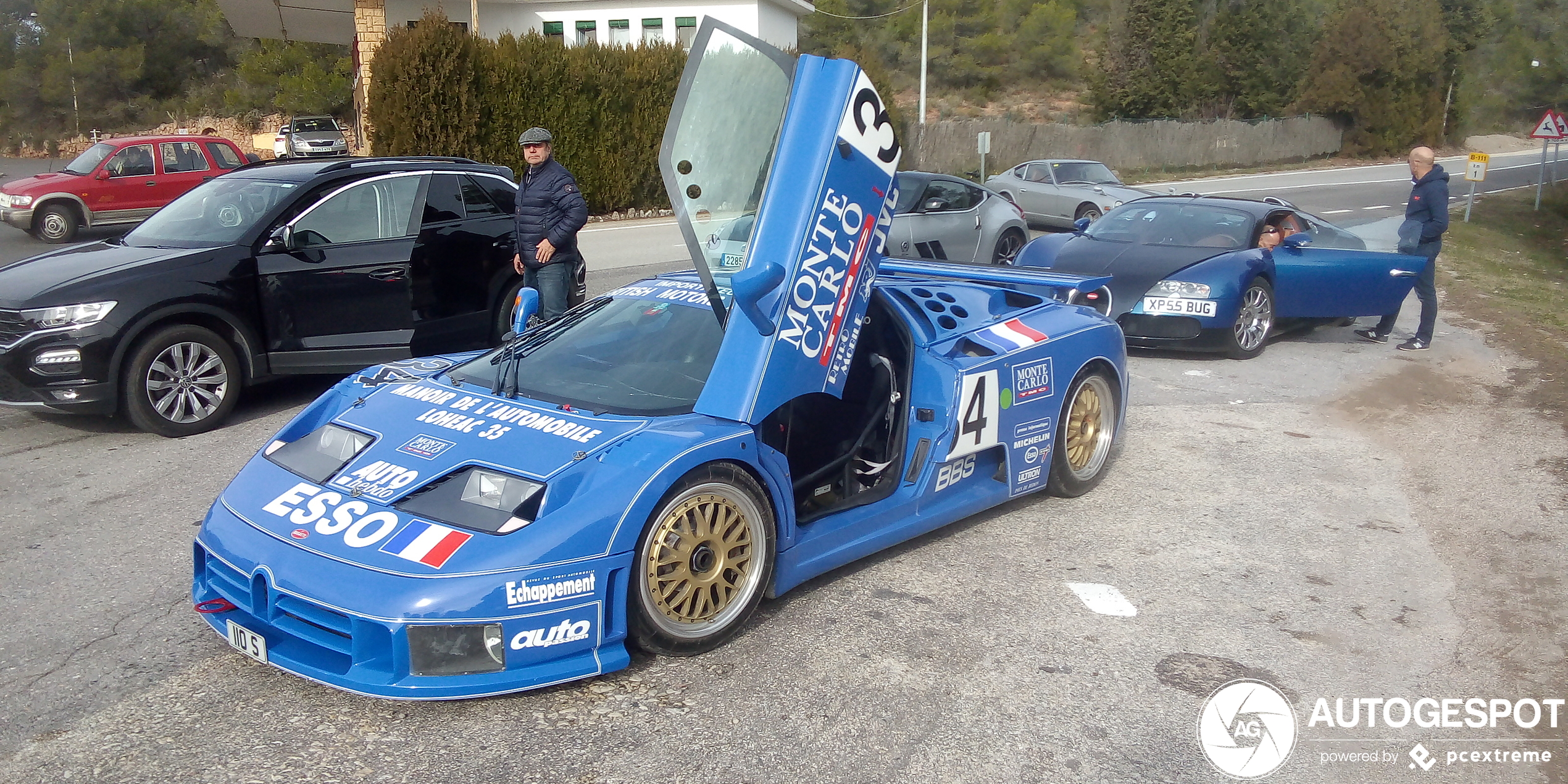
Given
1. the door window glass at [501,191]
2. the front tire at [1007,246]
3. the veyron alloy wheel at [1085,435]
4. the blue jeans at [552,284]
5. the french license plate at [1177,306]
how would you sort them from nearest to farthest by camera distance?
1. the veyron alloy wheel at [1085,435]
2. the blue jeans at [552,284]
3. the door window glass at [501,191]
4. the french license plate at [1177,306]
5. the front tire at [1007,246]

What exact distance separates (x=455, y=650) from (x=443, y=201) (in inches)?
214

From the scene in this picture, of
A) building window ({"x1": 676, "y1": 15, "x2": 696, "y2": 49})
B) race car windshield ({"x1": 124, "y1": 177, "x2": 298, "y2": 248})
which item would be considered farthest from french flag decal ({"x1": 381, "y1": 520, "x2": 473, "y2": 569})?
building window ({"x1": 676, "y1": 15, "x2": 696, "y2": 49})

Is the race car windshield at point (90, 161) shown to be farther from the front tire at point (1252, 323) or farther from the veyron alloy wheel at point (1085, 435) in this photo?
the veyron alloy wheel at point (1085, 435)

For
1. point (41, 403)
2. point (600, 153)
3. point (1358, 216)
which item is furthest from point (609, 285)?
point (1358, 216)

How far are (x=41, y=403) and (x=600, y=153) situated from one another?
20.0 m

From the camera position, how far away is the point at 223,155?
20203 millimetres

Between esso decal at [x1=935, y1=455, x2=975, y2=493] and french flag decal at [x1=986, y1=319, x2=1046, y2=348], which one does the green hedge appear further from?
esso decal at [x1=935, y1=455, x2=975, y2=493]

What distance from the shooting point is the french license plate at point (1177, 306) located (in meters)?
9.09

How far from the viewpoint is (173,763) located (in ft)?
10.3

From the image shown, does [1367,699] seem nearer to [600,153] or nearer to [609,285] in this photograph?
[609,285]

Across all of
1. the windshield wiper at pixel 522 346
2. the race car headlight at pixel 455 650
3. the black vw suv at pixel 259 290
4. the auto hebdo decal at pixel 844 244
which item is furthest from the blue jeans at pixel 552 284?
the race car headlight at pixel 455 650

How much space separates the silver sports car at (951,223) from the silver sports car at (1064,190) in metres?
7.19

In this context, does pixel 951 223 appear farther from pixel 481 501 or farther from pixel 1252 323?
pixel 481 501

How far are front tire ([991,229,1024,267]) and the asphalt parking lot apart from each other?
700cm
